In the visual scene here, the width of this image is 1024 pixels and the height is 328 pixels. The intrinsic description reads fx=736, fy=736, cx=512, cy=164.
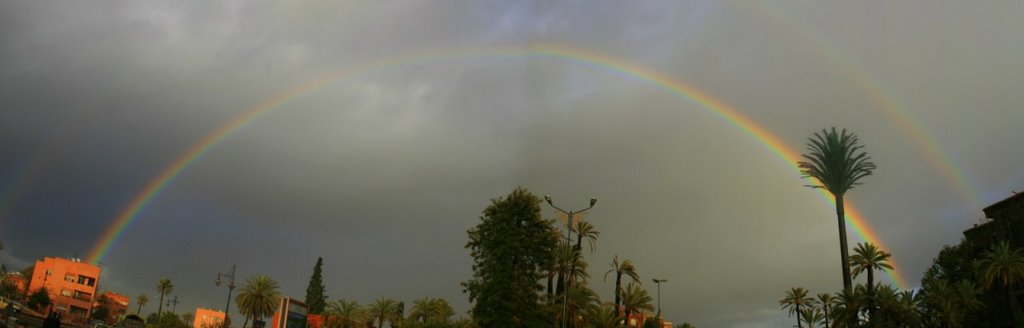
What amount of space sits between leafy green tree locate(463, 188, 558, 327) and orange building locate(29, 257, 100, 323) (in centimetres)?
9838

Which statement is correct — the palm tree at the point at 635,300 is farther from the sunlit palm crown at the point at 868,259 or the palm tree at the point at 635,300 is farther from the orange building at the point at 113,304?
the orange building at the point at 113,304

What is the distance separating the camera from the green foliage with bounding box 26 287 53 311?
394 ft

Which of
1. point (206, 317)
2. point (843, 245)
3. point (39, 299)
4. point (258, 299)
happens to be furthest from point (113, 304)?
point (843, 245)

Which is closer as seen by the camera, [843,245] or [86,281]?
[843,245]

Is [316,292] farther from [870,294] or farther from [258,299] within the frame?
[870,294]

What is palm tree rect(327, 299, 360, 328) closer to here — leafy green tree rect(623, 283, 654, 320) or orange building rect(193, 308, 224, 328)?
leafy green tree rect(623, 283, 654, 320)

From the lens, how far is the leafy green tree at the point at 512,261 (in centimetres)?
5784

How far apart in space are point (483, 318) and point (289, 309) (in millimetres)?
34079

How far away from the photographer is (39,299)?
122 meters

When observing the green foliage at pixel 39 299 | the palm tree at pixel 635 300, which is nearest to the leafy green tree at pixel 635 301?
the palm tree at pixel 635 300

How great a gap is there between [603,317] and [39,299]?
337ft

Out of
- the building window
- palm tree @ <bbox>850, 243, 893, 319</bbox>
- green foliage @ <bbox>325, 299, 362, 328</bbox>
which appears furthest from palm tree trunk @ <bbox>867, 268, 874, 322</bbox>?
the building window

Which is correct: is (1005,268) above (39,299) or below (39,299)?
above

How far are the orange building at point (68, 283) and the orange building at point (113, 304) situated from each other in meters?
10.4
